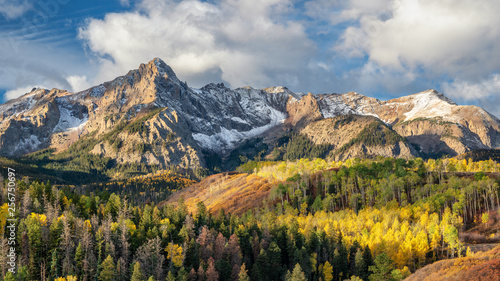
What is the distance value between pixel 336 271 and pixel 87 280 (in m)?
56.5

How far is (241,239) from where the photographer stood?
9562cm

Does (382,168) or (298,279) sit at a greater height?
(382,168)

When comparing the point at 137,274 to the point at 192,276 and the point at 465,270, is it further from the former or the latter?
the point at 465,270

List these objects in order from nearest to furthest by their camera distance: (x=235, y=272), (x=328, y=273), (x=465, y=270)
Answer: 1. (x=465, y=270)
2. (x=235, y=272)
3. (x=328, y=273)

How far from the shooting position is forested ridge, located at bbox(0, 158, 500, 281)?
74.7 metres

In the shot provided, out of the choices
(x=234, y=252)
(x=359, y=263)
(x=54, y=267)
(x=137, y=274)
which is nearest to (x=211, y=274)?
(x=234, y=252)

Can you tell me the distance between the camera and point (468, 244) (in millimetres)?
102500

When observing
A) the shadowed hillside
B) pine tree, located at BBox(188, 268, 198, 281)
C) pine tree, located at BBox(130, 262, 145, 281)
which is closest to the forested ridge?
pine tree, located at BBox(188, 268, 198, 281)

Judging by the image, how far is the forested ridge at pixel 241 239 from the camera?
7469cm

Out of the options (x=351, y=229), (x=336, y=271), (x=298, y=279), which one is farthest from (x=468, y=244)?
(x=298, y=279)

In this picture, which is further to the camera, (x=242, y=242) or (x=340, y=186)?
(x=340, y=186)

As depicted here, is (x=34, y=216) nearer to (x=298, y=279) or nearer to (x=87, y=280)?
→ (x=87, y=280)

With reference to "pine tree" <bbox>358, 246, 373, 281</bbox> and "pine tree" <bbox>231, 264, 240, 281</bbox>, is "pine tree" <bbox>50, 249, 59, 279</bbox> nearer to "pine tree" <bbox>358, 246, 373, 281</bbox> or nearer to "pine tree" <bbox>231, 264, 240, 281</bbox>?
"pine tree" <bbox>231, 264, 240, 281</bbox>

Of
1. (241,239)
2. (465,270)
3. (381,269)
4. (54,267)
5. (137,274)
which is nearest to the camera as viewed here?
(465,270)
